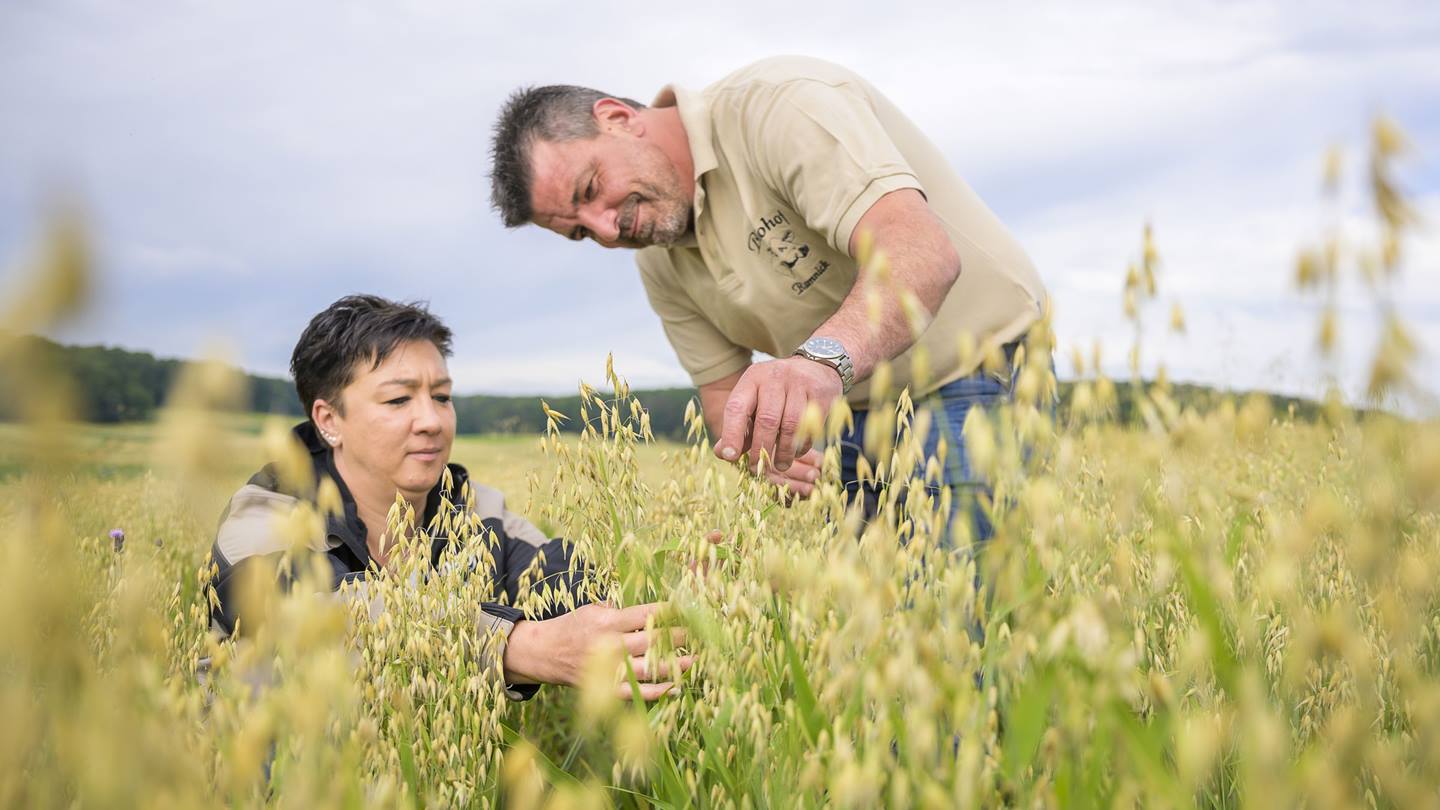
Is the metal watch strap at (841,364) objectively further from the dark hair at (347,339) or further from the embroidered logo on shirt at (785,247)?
the dark hair at (347,339)

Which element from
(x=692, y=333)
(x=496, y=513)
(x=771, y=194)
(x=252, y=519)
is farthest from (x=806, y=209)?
(x=252, y=519)

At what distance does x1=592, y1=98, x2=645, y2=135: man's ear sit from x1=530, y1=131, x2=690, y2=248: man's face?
0.08ft

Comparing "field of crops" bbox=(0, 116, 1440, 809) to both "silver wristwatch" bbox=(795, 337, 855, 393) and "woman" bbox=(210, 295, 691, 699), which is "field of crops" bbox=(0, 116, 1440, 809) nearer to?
"silver wristwatch" bbox=(795, 337, 855, 393)

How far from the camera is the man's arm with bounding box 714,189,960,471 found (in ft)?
5.75

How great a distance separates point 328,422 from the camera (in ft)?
9.71

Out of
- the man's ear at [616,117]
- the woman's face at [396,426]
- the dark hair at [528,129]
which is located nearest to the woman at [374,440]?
the woman's face at [396,426]

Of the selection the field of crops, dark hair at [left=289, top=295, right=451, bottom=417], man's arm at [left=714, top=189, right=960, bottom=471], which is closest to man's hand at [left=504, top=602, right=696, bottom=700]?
the field of crops

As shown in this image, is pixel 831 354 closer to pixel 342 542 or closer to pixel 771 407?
pixel 771 407

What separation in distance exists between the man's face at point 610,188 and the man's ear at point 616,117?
25 millimetres

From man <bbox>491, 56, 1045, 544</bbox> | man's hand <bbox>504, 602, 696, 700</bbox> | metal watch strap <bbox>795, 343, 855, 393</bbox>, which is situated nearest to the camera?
man's hand <bbox>504, 602, 696, 700</bbox>

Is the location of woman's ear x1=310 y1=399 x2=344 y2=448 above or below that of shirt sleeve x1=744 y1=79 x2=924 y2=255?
below

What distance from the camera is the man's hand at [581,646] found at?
1.50m

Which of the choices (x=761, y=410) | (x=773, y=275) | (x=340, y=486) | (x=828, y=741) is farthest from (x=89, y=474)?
(x=773, y=275)

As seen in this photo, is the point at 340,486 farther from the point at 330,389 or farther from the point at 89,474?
the point at 89,474
